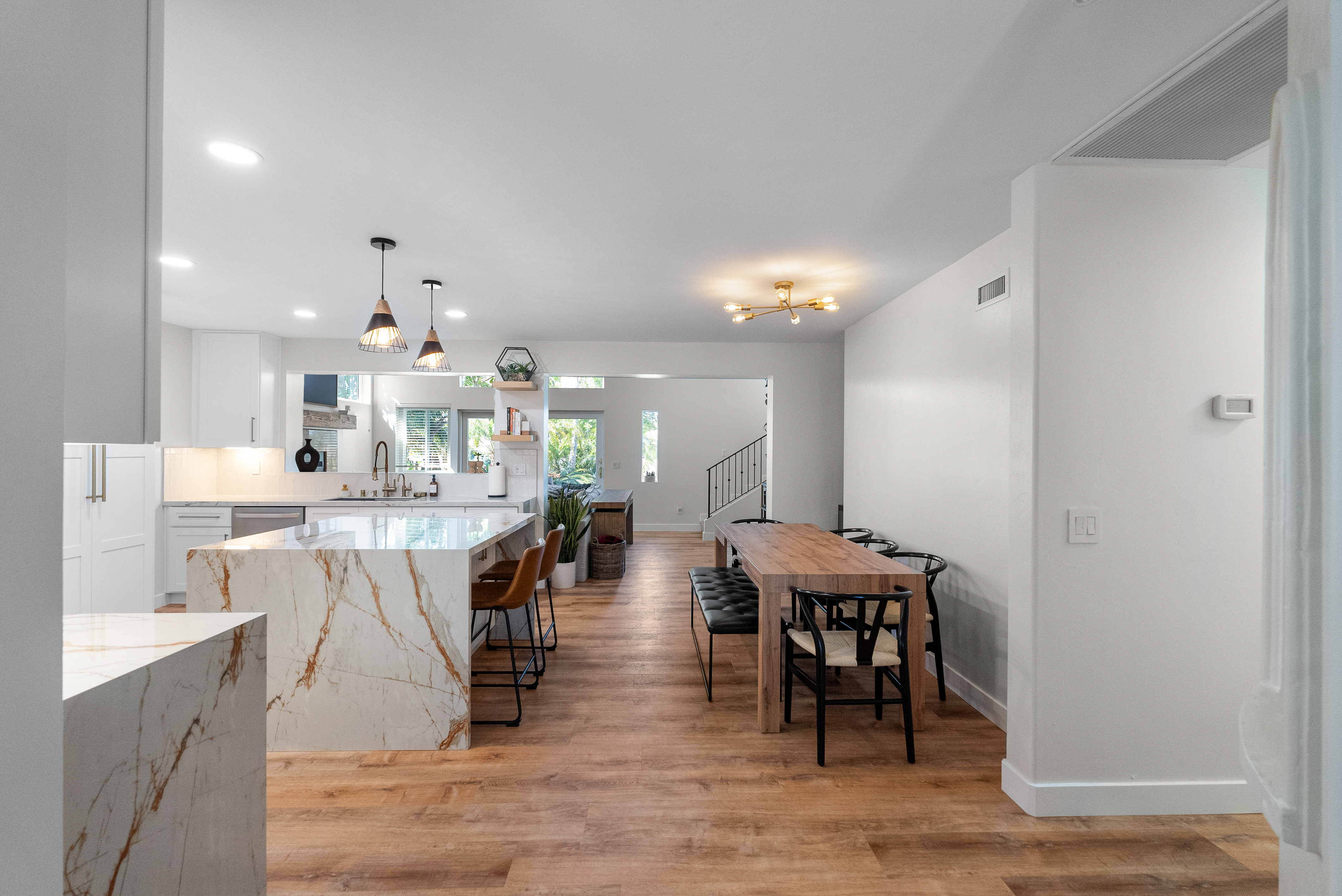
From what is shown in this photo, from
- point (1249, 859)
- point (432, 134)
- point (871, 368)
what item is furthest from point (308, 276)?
point (1249, 859)

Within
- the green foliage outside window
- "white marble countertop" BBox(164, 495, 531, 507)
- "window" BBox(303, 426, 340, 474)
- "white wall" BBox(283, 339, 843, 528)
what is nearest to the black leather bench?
"white wall" BBox(283, 339, 843, 528)

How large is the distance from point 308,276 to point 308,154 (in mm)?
1912

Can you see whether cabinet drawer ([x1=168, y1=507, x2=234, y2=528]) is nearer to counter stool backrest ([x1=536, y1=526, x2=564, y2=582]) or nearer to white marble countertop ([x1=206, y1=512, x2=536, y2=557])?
white marble countertop ([x1=206, y1=512, x2=536, y2=557])

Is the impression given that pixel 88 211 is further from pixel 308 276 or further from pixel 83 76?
pixel 308 276

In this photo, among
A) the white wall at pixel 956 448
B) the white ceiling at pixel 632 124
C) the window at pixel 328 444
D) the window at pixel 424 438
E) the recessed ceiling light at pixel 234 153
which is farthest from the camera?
the window at pixel 424 438

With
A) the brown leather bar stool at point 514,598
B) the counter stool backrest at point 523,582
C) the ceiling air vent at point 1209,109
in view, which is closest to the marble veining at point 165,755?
the brown leather bar stool at point 514,598

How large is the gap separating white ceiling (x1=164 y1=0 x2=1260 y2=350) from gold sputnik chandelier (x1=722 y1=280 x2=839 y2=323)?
19 cm

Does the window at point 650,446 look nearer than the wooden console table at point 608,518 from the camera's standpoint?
No

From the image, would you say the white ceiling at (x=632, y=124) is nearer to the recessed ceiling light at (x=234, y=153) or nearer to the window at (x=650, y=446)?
the recessed ceiling light at (x=234, y=153)

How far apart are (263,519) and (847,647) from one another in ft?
16.8

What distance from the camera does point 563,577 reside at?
611 cm

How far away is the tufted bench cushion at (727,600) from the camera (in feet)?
10.5

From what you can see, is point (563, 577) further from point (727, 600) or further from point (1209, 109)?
point (1209, 109)

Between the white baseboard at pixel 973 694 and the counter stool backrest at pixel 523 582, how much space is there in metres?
2.31
